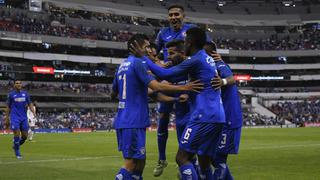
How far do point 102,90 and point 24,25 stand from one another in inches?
638

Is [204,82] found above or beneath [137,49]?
beneath

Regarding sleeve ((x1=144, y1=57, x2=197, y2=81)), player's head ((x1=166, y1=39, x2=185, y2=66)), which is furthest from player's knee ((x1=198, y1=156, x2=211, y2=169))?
player's head ((x1=166, y1=39, x2=185, y2=66))

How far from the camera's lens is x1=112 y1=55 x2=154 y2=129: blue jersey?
28.4ft

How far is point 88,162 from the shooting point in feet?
58.2

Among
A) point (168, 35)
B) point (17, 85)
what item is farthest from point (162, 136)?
point (17, 85)

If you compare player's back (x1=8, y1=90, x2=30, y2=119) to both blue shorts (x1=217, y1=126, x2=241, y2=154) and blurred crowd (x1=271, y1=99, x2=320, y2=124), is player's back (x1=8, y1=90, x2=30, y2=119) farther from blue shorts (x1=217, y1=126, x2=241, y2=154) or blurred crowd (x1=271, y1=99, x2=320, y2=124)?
blurred crowd (x1=271, y1=99, x2=320, y2=124)

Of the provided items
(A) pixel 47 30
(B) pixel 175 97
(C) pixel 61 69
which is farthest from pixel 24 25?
(B) pixel 175 97

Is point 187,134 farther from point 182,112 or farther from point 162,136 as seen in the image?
point 162,136

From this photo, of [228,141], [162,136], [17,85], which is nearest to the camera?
[228,141]

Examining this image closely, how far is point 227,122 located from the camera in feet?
31.7

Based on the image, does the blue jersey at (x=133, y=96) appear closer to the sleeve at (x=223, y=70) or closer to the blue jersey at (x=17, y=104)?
the sleeve at (x=223, y=70)

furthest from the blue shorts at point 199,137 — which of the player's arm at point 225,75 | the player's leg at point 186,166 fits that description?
the player's arm at point 225,75

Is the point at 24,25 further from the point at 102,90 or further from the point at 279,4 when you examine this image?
the point at 279,4

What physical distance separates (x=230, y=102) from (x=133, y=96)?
204cm
